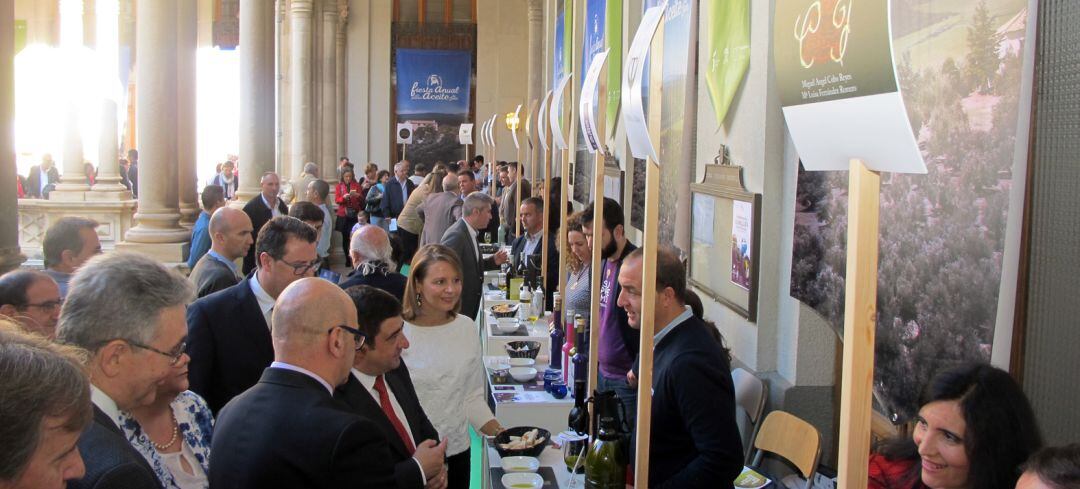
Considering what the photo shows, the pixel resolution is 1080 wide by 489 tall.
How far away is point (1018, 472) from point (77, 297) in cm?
217

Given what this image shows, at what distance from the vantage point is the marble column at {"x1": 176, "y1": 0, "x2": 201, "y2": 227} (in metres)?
9.56

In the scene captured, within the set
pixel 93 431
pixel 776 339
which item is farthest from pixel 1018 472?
pixel 776 339

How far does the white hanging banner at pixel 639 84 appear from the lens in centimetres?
284

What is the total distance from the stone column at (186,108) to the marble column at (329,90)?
11020mm

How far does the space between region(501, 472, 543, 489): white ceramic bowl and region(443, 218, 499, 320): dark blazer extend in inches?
113

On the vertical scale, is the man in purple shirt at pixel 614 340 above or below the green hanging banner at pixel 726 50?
below

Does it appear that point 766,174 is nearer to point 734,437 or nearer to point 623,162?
point 734,437

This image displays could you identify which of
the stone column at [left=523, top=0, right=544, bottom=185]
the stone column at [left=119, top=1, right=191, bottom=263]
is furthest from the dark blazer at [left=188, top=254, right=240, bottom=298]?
the stone column at [left=523, top=0, right=544, bottom=185]

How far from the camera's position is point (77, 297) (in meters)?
2.22

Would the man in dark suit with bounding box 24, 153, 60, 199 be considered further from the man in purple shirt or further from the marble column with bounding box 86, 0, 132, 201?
the man in purple shirt

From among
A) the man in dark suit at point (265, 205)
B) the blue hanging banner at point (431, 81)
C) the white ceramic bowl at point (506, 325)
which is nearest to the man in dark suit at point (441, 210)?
the man in dark suit at point (265, 205)

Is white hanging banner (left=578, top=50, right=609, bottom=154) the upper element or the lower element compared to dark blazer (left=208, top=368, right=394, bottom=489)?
upper

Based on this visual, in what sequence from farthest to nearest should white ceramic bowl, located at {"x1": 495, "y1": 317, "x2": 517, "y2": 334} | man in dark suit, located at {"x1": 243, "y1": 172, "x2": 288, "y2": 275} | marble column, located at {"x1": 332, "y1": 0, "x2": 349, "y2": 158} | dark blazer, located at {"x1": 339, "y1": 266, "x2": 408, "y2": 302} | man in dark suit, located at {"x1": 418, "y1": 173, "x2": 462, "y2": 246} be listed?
marble column, located at {"x1": 332, "y1": 0, "x2": 349, "y2": 158} → man in dark suit, located at {"x1": 418, "y1": 173, "x2": 462, "y2": 246} → man in dark suit, located at {"x1": 243, "y1": 172, "x2": 288, "y2": 275} → white ceramic bowl, located at {"x1": 495, "y1": 317, "x2": 517, "y2": 334} → dark blazer, located at {"x1": 339, "y1": 266, "x2": 408, "y2": 302}

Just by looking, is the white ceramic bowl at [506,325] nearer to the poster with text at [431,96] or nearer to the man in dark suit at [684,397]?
the man in dark suit at [684,397]
